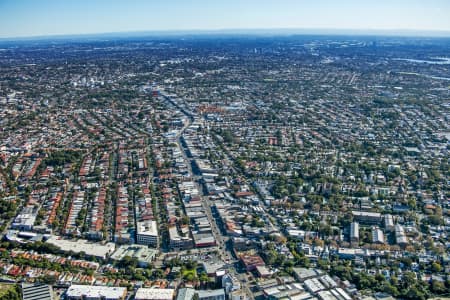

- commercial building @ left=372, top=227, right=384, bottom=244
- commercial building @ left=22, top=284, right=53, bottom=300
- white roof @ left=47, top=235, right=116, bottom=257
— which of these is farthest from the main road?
commercial building @ left=22, top=284, right=53, bottom=300

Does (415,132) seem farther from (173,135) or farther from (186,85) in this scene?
(186,85)

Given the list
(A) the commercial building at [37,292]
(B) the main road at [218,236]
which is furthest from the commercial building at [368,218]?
(A) the commercial building at [37,292]

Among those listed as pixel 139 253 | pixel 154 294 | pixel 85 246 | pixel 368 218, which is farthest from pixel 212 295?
pixel 368 218

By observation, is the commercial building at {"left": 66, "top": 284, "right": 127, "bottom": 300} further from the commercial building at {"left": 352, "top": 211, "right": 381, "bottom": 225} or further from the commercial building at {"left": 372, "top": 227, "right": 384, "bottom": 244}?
the commercial building at {"left": 352, "top": 211, "right": 381, "bottom": 225}

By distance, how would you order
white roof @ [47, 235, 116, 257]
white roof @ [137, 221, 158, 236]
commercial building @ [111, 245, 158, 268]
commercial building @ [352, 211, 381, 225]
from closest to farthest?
1. commercial building @ [111, 245, 158, 268]
2. white roof @ [47, 235, 116, 257]
3. white roof @ [137, 221, 158, 236]
4. commercial building @ [352, 211, 381, 225]

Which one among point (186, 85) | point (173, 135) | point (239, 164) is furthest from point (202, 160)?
point (186, 85)

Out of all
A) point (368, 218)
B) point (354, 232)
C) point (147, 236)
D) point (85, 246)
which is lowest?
point (368, 218)

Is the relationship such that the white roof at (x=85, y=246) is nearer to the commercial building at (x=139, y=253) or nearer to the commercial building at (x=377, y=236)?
the commercial building at (x=139, y=253)

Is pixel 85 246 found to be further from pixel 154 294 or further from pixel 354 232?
pixel 354 232

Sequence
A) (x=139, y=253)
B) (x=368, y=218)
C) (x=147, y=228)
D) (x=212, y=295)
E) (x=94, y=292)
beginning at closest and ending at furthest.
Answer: (x=212, y=295) → (x=94, y=292) → (x=139, y=253) → (x=147, y=228) → (x=368, y=218)

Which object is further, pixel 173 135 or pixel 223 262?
pixel 173 135

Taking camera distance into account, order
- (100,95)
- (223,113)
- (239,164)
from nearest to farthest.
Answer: (239,164) < (223,113) < (100,95)
